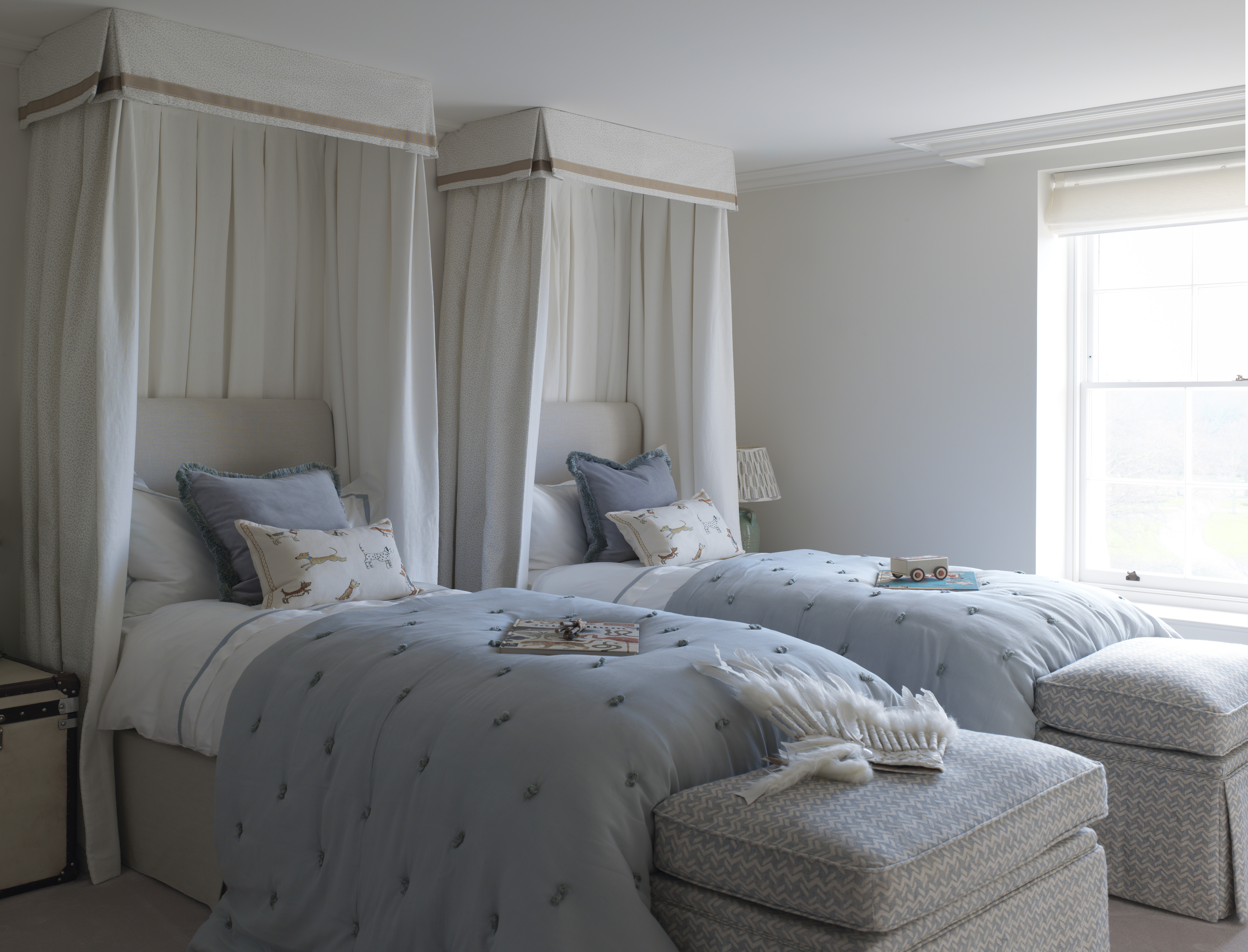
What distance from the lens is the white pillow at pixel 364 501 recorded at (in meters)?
3.73

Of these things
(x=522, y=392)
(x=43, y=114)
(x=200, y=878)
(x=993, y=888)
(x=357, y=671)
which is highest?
(x=43, y=114)

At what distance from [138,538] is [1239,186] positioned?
4.31 meters

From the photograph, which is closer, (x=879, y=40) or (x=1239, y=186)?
(x=879, y=40)

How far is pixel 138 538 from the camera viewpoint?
3.20m

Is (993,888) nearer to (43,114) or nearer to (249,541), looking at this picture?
(249,541)

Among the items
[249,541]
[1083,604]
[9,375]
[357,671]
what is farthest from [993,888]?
[9,375]

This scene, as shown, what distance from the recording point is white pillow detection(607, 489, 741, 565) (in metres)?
4.02

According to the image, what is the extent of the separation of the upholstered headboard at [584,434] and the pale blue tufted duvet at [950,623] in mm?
1064

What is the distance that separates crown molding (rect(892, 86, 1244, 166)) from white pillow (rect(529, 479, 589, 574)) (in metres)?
2.14

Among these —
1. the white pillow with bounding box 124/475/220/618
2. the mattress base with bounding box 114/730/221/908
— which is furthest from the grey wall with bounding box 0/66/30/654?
the mattress base with bounding box 114/730/221/908

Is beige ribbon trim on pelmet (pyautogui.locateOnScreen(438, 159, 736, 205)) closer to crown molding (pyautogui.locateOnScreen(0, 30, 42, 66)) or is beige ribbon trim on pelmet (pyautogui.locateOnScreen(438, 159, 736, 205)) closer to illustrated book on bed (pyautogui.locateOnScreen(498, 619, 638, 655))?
crown molding (pyautogui.locateOnScreen(0, 30, 42, 66))

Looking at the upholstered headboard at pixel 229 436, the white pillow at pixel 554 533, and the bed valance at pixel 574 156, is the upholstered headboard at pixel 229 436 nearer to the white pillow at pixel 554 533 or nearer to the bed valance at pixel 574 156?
the white pillow at pixel 554 533

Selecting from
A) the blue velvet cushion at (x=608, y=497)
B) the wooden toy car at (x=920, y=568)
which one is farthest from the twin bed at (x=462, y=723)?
the blue velvet cushion at (x=608, y=497)

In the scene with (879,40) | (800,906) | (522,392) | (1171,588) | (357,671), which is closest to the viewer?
(800,906)
